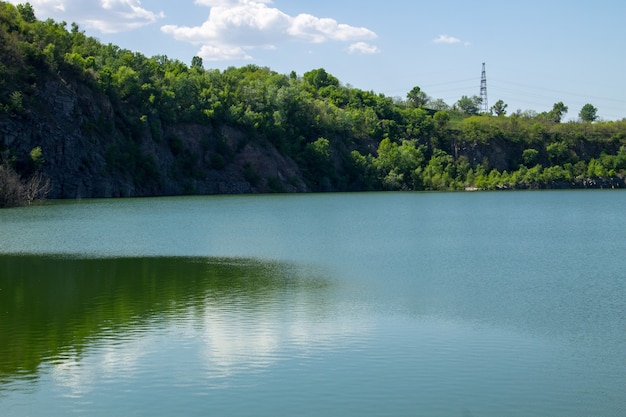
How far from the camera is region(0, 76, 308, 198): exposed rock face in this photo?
86688 mm

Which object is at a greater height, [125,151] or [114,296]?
[125,151]

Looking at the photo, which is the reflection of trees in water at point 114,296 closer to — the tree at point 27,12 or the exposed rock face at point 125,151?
the exposed rock face at point 125,151

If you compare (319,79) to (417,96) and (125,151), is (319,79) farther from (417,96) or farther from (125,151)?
(125,151)

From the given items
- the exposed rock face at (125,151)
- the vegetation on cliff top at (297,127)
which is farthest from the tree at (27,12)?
the exposed rock face at (125,151)

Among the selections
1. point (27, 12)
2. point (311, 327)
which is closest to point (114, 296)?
point (311, 327)

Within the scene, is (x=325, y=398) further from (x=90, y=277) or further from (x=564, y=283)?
(x=90, y=277)

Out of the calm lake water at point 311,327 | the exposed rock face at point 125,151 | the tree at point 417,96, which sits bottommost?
the calm lake water at point 311,327

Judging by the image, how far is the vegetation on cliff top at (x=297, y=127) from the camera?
95.6m

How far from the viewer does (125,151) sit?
98500mm

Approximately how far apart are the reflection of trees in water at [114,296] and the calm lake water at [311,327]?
0.10 metres

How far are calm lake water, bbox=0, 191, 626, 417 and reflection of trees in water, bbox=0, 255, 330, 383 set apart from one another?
4.1 inches

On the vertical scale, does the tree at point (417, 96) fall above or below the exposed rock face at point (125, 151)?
above

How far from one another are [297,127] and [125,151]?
1593 inches

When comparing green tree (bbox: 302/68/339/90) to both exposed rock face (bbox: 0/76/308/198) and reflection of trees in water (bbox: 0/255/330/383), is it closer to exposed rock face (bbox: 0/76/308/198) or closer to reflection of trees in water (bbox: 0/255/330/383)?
exposed rock face (bbox: 0/76/308/198)
